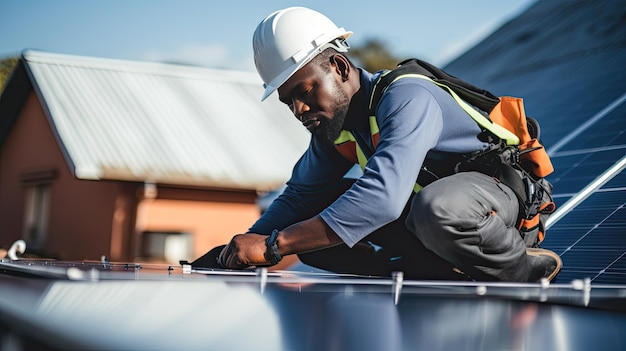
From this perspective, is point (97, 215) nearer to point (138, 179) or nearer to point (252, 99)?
point (138, 179)

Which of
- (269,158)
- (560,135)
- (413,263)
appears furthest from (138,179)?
(413,263)

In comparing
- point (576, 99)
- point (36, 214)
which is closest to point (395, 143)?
point (576, 99)

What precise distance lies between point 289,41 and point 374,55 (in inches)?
1526

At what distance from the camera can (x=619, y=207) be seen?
12.8 ft

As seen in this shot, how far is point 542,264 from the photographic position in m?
3.24

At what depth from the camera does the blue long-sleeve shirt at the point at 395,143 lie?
289cm

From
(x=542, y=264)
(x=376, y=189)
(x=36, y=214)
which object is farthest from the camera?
(x=36, y=214)

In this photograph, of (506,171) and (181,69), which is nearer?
(506,171)

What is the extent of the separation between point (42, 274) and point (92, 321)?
752 mm

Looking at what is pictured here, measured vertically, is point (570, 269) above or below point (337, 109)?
Result: below

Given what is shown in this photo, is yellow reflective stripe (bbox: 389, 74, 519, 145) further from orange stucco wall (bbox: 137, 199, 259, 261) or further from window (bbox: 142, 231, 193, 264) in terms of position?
orange stucco wall (bbox: 137, 199, 259, 261)

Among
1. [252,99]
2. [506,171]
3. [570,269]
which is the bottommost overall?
[570,269]

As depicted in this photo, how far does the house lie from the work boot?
519 inches

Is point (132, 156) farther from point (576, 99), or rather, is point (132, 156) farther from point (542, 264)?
point (542, 264)
